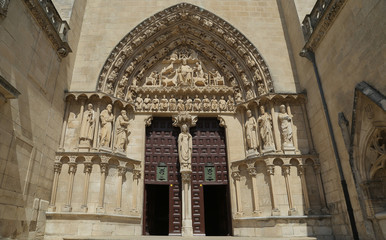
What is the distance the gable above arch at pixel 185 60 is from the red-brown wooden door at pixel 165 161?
1.41m

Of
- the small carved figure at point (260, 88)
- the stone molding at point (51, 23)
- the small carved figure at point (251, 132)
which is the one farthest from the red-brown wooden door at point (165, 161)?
the stone molding at point (51, 23)

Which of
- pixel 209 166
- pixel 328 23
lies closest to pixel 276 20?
pixel 328 23

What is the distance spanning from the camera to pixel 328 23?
672cm

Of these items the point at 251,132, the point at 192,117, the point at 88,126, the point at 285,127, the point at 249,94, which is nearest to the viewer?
the point at 88,126

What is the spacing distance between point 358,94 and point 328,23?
2397 mm

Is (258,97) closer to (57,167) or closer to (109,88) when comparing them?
(109,88)

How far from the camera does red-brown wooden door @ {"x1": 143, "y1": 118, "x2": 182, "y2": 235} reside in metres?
8.45

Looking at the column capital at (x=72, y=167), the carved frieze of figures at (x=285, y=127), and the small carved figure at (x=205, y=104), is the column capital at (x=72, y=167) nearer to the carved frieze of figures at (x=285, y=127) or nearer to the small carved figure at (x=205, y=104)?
the small carved figure at (x=205, y=104)

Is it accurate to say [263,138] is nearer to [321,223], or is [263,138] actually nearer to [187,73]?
[321,223]

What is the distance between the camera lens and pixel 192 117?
367 inches

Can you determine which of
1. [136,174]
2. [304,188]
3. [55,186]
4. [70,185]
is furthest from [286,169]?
[55,186]

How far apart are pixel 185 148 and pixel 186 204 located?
1.79 metres

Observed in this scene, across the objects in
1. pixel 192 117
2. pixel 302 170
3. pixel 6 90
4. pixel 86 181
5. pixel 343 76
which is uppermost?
pixel 192 117

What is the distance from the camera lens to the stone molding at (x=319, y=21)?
6395mm
